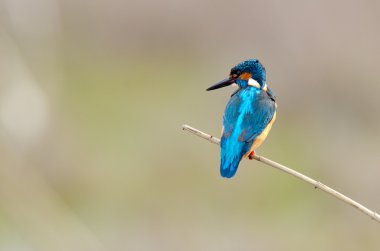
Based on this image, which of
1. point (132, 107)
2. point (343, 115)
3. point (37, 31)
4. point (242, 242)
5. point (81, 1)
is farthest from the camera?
Result: point (81, 1)

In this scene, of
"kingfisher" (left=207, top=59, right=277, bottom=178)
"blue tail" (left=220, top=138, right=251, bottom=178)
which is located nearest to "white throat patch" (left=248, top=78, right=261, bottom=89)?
"kingfisher" (left=207, top=59, right=277, bottom=178)

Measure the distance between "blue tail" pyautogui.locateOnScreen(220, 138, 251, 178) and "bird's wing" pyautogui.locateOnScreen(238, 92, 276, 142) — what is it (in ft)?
0.12

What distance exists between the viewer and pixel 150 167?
8086 mm

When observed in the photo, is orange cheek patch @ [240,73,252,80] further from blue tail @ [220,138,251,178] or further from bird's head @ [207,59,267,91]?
blue tail @ [220,138,251,178]

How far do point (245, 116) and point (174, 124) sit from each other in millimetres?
5016

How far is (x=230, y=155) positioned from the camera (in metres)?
3.66

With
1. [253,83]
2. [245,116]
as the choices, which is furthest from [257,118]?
[253,83]

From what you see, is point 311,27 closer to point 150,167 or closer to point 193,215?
point 150,167

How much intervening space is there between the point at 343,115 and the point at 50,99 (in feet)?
9.37

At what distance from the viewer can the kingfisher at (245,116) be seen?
3686mm

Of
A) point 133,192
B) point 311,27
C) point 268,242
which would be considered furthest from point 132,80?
point 268,242

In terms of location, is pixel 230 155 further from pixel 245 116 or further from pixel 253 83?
pixel 253 83

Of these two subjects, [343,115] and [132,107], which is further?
[132,107]

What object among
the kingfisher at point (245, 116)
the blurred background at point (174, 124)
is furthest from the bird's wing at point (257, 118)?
the blurred background at point (174, 124)
